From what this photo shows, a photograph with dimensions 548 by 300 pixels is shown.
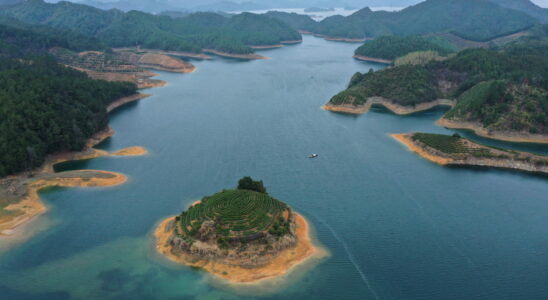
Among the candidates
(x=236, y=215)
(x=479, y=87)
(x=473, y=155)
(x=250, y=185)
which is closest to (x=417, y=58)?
(x=479, y=87)

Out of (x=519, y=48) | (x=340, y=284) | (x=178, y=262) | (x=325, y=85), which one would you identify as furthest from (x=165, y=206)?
(x=519, y=48)

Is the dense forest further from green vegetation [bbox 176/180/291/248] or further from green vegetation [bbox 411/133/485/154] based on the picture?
green vegetation [bbox 176/180/291/248]

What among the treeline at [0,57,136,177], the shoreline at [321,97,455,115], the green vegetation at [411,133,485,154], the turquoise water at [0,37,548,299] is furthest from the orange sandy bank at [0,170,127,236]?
the shoreline at [321,97,455,115]

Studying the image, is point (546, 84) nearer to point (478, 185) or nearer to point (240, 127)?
point (478, 185)

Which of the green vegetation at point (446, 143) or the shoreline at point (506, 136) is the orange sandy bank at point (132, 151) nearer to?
the green vegetation at point (446, 143)

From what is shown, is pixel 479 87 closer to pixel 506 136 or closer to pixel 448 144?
pixel 506 136

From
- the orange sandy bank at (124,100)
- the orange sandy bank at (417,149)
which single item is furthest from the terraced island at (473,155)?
the orange sandy bank at (124,100)
